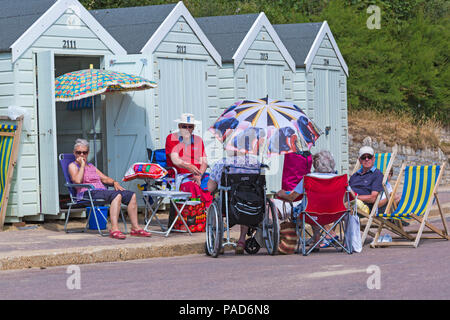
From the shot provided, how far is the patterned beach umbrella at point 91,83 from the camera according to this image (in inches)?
512

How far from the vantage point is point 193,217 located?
42.1ft

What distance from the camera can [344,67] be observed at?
20141 mm

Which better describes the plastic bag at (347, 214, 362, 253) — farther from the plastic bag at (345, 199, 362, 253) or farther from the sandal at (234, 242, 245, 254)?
the sandal at (234, 242, 245, 254)

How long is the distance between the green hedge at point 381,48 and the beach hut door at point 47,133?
14.3 m

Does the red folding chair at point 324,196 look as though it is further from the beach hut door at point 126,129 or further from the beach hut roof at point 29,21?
the beach hut roof at point 29,21

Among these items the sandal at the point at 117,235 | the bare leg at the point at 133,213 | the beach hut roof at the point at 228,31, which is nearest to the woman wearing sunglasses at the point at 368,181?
the bare leg at the point at 133,213

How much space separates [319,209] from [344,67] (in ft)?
31.7

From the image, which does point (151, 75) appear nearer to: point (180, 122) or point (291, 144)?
point (180, 122)

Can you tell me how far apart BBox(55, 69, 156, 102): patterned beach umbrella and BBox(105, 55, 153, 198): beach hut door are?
0.86 m

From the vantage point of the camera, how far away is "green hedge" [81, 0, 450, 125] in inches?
1091

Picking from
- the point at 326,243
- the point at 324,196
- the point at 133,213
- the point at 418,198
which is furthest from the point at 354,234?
the point at 133,213

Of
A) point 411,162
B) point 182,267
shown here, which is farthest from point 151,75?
point 411,162

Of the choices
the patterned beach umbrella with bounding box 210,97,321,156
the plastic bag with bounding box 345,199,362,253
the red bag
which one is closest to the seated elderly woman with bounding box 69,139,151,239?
the red bag

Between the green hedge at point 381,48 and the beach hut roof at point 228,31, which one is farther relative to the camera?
the green hedge at point 381,48
